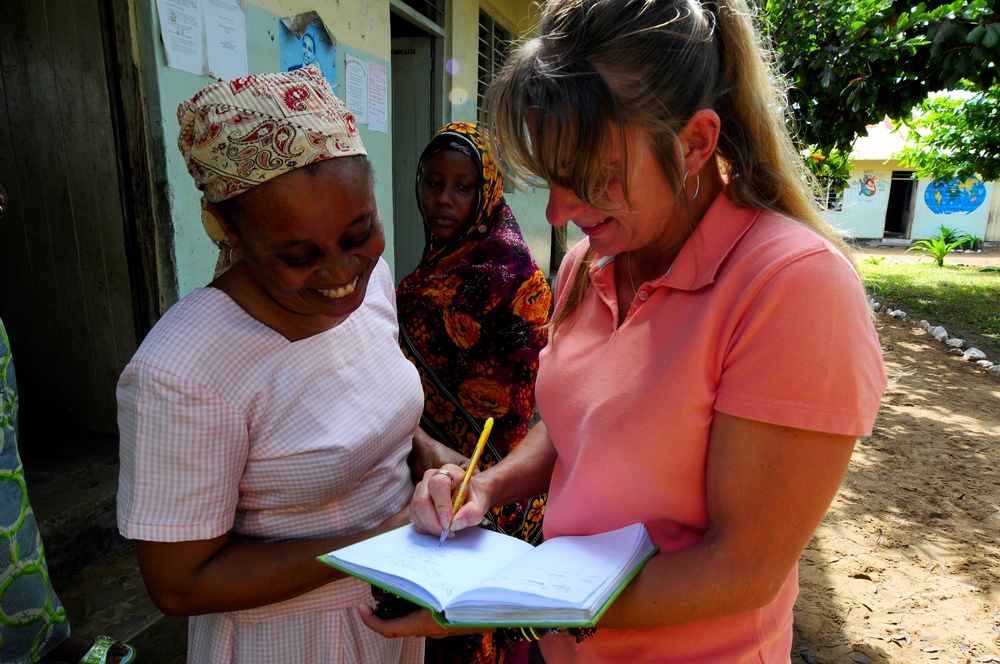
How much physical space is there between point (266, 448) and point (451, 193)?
5.69 feet

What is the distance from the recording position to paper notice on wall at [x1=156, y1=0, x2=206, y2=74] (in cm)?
226

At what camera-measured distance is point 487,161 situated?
2684mm

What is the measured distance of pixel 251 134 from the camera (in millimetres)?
1100

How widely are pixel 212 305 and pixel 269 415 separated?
24 cm

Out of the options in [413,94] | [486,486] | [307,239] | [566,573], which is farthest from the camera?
[413,94]

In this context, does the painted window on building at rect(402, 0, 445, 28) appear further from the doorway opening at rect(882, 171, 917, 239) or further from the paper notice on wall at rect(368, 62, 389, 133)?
the doorway opening at rect(882, 171, 917, 239)

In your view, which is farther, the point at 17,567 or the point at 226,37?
the point at 226,37

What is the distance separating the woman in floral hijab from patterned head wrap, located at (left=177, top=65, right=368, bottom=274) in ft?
4.40

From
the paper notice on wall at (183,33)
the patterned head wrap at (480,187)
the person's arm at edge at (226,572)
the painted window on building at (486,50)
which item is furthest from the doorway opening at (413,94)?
the person's arm at edge at (226,572)

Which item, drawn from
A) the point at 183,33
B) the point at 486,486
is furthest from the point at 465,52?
the point at 486,486

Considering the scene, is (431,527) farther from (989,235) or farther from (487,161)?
(989,235)

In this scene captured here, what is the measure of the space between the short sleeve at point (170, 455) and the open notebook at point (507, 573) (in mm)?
260

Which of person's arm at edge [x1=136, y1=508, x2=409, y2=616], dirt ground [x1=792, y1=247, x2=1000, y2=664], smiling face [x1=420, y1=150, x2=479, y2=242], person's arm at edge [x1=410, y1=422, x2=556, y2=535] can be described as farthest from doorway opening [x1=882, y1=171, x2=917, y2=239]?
person's arm at edge [x1=136, y1=508, x2=409, y2=616]

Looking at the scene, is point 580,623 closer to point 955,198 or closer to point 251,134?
point 251,134
